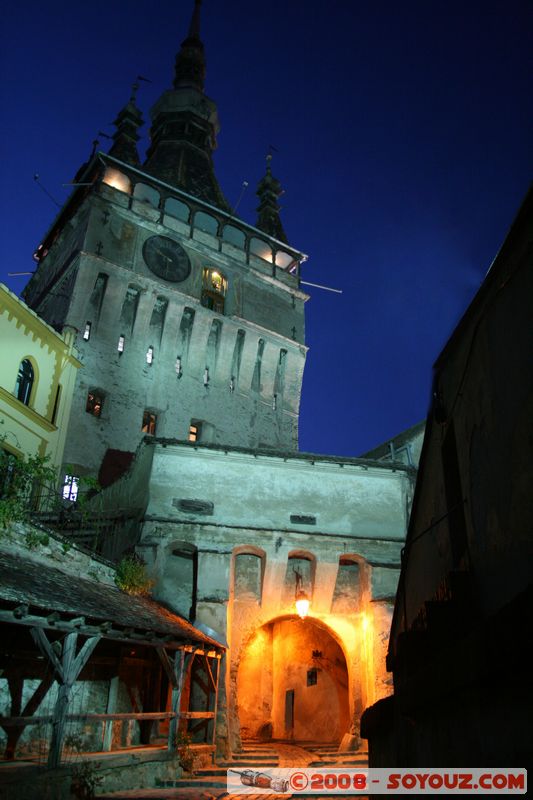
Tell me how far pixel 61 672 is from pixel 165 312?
25225 mm

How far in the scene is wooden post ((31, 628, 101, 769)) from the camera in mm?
10344

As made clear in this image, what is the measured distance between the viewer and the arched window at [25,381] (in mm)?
23716

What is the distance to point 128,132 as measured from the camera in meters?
42.5

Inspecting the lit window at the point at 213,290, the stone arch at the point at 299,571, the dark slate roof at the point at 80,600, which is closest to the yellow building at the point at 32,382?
the dark slate roof at the point at 80,600

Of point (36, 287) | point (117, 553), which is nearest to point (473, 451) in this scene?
point (117, 553)

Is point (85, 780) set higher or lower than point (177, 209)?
lower

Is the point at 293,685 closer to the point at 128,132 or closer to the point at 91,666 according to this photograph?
the point at 91,666

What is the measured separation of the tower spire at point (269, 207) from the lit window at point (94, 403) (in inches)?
746

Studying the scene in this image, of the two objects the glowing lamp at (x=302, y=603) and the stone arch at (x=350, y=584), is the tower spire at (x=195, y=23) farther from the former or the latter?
the glowing lamp at (x=302, y=603)

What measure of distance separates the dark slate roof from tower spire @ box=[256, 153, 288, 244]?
3245 centimetres

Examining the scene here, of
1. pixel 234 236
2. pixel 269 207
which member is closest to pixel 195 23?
pixel 269 207

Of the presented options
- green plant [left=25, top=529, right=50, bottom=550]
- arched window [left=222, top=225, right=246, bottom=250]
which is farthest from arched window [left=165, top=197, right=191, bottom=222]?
green plant [left=25, top=529, right=50, bottom=550]

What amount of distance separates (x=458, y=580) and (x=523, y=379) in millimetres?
Result: 1842

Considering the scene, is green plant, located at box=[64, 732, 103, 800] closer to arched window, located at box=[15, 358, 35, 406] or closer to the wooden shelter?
the wooden shelter
